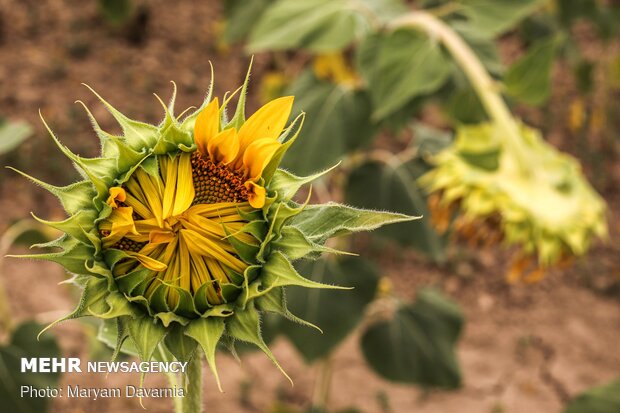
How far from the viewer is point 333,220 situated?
52 cm

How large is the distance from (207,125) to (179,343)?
142mm

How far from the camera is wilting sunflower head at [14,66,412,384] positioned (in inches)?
18.9

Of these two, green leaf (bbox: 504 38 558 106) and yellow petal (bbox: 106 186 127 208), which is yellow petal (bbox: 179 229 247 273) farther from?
green leaf (bbox: 504 38 558 106)

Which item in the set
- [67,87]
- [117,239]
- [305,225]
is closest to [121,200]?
[117,239]

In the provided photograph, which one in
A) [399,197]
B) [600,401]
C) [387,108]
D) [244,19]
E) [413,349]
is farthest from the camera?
[244,19]

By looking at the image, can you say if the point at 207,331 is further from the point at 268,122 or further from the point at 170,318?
the point at 268,122

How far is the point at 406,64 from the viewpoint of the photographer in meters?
1.15

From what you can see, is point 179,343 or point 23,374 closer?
point 179,343

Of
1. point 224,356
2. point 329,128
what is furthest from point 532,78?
point 224,356

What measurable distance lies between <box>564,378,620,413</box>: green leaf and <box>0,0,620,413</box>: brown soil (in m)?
0.96

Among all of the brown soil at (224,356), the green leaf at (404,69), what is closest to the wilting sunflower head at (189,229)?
the green leaf at (404,69)

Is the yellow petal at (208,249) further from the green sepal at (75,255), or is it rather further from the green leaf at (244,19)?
the green leaf at (244,19)

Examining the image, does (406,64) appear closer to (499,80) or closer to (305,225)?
(499,80)

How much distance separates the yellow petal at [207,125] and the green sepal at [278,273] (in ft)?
0.29
